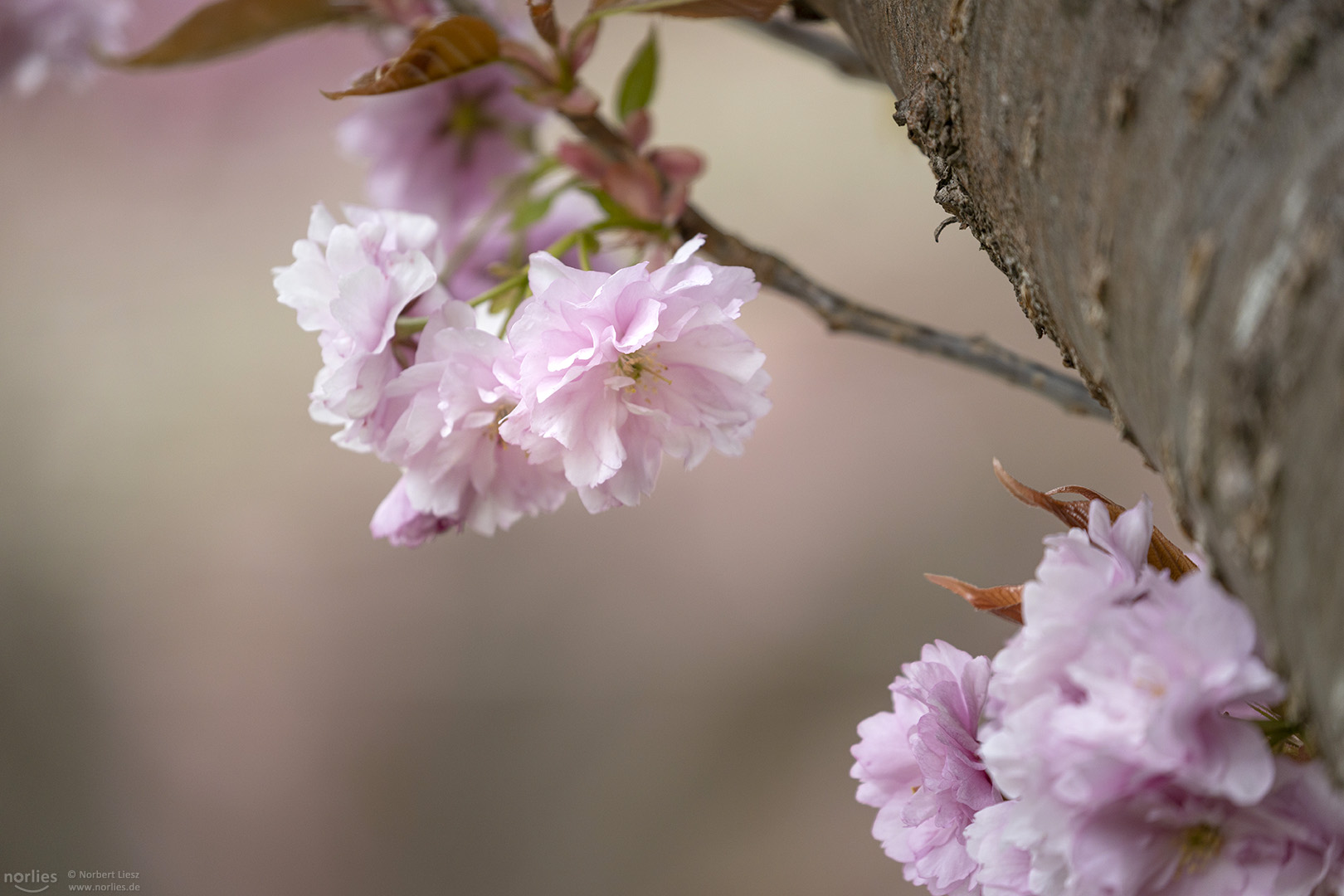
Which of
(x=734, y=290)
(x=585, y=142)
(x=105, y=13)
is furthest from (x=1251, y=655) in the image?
(x=105, y=13)

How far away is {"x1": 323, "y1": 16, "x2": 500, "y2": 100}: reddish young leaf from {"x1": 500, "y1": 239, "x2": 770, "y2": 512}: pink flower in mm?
117

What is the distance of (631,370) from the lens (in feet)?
0.99

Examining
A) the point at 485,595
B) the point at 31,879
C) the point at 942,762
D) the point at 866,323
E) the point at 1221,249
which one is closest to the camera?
the point at 1221,249

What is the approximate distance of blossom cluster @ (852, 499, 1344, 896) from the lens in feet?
0.52

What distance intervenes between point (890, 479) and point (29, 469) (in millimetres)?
1444

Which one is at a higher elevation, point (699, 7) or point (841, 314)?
point (699, 7)

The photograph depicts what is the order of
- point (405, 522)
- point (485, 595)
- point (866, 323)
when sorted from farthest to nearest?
point (485, 595)
point (866, 323)
point (405, 522)

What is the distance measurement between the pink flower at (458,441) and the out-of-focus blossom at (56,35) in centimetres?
54

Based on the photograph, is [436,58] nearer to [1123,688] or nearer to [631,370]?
[631,370]

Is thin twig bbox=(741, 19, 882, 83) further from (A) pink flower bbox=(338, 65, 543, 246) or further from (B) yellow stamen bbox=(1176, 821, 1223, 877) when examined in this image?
(B) yellow stamen bbox=(1176, 821, 1223, 877)

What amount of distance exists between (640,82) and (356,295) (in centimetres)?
26

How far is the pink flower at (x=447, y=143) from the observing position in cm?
58

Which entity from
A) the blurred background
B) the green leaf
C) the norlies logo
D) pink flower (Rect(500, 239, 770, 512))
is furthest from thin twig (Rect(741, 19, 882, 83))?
the norlies logo

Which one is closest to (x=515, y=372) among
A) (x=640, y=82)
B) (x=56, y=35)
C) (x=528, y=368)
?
(x=528, y=368)
